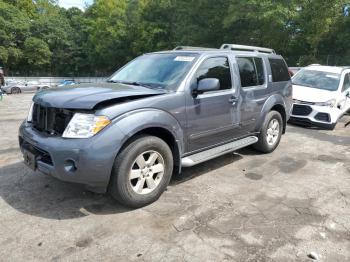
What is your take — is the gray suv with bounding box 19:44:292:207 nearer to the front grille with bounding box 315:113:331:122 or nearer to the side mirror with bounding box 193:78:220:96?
the side mirror with bounding box 193:78:220:96

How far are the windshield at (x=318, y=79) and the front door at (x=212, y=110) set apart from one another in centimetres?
600

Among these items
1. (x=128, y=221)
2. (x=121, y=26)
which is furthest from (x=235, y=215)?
(x=121, y=26)

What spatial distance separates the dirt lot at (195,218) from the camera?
10.6 feet

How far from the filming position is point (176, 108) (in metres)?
4.35

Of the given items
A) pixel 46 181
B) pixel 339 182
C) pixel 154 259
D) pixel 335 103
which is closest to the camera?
pixel 154 259

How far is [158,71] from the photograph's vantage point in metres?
4.88

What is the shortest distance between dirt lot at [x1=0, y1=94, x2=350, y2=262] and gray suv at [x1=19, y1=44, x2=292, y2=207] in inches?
15.7

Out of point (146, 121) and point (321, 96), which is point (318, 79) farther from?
point (146, 121)

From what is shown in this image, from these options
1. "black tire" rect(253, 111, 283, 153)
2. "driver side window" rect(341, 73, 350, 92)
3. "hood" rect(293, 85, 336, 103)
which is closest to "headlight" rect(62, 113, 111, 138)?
"black tire" rect(253, 111, 283, 153)

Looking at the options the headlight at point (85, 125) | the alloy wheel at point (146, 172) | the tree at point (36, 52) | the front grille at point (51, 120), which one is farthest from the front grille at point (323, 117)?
the tree at point (36, 52)

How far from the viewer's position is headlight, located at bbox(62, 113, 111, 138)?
363cm

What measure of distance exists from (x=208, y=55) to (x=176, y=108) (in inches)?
43.6

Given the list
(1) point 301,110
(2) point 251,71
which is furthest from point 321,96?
(2) point 251,71

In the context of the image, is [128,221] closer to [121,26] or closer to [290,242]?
[290,242]
